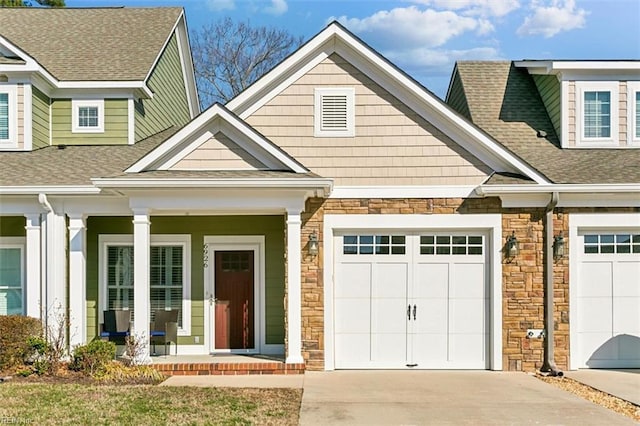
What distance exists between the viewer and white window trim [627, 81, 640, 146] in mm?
13617

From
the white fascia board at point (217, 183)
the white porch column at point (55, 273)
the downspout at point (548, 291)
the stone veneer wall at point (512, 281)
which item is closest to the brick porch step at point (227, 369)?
the stone veneer wall at point (512, 281)

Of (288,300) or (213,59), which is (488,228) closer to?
(288,300)

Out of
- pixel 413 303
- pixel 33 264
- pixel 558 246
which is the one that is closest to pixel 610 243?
pixel 558 246

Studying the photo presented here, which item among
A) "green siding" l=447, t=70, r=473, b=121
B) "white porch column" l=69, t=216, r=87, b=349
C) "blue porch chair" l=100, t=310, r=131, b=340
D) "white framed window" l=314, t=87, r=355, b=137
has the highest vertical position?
"green siding" l=447, t=70, r=473, b=121

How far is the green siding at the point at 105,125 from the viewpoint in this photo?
49.5 ft

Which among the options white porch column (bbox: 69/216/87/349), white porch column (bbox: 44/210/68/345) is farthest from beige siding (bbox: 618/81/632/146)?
white porch column (bbox: 44/210/68/345)

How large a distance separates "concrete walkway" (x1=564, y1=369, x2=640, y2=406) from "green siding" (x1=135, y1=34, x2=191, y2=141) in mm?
9914

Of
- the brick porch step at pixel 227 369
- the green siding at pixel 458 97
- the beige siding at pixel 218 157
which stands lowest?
the brick porch step at pixel 227 369

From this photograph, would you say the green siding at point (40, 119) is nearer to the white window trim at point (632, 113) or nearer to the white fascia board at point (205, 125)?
the white fascia board at point (205, 125)

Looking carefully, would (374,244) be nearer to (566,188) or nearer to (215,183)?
(215,183)

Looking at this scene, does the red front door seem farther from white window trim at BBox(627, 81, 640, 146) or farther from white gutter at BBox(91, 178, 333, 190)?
white window trim at BBox(627, 81, 640, 146)

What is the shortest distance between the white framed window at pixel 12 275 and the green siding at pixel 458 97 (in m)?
9.04

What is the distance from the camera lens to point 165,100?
17828 millimetres

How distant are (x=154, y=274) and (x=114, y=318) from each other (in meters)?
1.14
